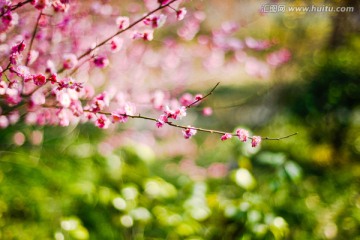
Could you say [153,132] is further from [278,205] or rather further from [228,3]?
[228,3]

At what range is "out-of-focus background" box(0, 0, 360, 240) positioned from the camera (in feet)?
8.07

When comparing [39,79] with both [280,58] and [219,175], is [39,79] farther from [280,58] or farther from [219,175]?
[280,58]

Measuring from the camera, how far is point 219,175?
4.51m

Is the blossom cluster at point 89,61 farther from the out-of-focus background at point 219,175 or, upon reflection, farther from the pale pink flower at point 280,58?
the out-of-focus background at point 219,175

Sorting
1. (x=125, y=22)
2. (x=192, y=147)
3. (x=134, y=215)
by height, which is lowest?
(x=192, y=147)

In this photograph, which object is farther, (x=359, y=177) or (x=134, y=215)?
(x=359, y=177)

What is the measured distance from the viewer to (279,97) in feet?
17.5

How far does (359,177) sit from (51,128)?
10.5 feet

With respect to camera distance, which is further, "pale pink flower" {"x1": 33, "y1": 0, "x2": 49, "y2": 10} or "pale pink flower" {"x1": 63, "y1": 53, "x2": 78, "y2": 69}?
"pale pink flower" {"x1": 63, "y1": 53, "x2": 78, "y2": 69}

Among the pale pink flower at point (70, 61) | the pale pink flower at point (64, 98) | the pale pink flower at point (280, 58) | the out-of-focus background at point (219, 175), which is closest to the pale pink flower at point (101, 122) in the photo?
the pale pink flower at point (64, 98)

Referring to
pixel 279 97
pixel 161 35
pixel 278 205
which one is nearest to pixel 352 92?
pixel 279 97

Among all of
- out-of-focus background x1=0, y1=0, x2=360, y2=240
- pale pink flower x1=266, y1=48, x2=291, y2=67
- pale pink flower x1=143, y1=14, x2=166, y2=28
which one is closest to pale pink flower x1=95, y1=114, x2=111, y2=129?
pale pink flower x1=143, y1=14, x2=166, y2=28

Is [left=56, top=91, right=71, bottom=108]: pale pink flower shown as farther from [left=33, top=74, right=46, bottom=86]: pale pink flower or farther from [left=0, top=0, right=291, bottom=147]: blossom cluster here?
[left=33, top=74, right=46, bottom=86]: pale pink flower

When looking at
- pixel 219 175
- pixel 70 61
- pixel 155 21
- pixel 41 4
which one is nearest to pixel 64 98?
pixel 70 61
